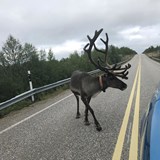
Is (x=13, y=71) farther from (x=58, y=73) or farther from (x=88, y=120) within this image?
(x=88, y=120)

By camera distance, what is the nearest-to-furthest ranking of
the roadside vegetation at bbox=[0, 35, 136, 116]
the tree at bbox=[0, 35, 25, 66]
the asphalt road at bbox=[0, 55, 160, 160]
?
the asphalt road at bbox=[0, 55, 160, 160]
the roadside vegetation at bbox=[0, 35, 136, 116]
the tree at bbox=[0, 35, 25, 66]

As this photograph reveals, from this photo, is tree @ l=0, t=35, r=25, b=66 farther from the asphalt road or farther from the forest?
the asphalt road

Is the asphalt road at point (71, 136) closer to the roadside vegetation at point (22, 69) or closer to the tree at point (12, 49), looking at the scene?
the roadside vegetation at point (22, 69)

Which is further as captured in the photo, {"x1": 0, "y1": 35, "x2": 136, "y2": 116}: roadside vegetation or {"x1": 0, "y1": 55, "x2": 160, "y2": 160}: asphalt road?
{"x1": 0, "y1": 35, "x2": 136, "y2": 116}: roadside vegetation

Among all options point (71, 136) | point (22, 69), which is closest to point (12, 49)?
point (22, 69)

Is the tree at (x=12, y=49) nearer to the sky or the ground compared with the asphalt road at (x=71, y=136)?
nearer to the sky

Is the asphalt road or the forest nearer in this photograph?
the asphalt road

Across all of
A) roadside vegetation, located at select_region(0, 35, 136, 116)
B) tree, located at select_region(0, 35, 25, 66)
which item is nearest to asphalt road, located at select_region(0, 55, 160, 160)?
roadside vegetation, located at select_region(0, 35, 136, 116)

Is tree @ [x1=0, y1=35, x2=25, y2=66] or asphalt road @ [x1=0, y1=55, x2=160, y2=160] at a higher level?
tree @ [x1=0, y1=35, x2=25, y2=66]

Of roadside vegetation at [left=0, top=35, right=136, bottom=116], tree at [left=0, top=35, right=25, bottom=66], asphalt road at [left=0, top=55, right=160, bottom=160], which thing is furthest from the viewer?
tree at [left=0, top=35, right=25, bottom=66]

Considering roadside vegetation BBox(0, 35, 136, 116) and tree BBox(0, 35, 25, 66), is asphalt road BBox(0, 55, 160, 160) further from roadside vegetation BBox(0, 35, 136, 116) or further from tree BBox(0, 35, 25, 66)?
tree BBox(0, 35, 25, 66)

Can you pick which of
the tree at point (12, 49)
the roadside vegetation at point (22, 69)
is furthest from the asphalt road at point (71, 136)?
the tree at point (12, 49)

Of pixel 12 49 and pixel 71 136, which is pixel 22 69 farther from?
pixel 71 136

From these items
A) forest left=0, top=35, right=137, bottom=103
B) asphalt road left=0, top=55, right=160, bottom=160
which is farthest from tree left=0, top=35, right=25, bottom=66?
asphalt road left=0, top=55, right=160, bottom=160
